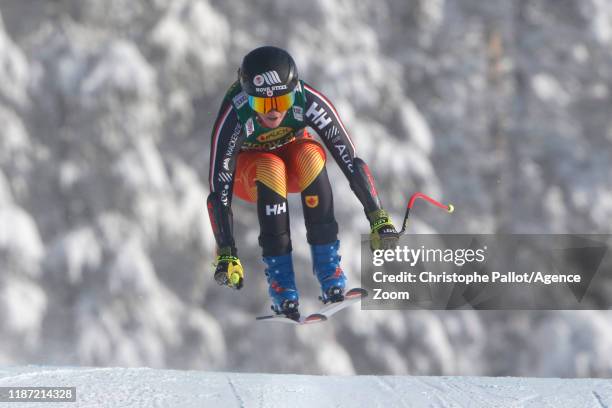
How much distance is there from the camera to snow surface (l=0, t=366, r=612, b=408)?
6879mm

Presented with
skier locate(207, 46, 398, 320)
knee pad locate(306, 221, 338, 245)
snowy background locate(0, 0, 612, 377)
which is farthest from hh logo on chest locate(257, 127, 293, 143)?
snowy background locate(0, 0, 612, 377)

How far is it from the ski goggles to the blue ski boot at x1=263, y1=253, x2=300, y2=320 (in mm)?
758

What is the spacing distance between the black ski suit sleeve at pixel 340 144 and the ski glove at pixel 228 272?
69 cm

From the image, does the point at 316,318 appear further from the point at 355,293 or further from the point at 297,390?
the point at 297,390

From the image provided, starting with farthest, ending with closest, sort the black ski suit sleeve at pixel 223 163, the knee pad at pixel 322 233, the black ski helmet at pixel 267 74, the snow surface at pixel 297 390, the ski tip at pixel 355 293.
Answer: the snow surface at pixel 297 390 < the ski tip at pixel 355 293 < the knee pad at pixel 322 233 < the black ski suit sleeve at pixel 223 163 < the black ski helmet at pixel 267 74

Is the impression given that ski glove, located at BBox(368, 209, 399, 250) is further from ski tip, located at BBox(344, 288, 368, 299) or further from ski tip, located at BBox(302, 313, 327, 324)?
ski tip, located at BBox(302, 313, 327, 324)

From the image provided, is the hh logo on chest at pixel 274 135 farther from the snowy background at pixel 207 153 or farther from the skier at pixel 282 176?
the snowy background at pixel 207 153

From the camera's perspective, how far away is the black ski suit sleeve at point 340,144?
14.7 feet

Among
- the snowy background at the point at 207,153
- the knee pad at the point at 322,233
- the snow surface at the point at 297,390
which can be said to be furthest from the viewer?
the snowy background at the point at 207,153

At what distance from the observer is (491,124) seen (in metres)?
15.8

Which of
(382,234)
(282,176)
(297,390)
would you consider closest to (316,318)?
(382,234)

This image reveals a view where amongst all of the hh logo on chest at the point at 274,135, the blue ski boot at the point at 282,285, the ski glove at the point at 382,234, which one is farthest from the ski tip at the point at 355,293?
the hh logo on chest at the point at 274,135

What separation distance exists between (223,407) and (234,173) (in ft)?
9.17

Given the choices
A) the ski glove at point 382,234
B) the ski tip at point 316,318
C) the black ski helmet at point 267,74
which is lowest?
the ski tip at point 316,318
